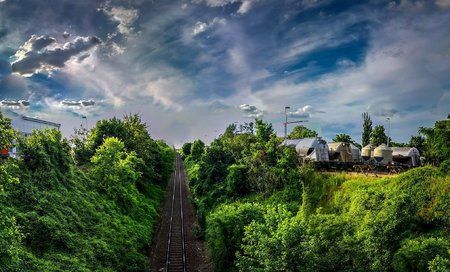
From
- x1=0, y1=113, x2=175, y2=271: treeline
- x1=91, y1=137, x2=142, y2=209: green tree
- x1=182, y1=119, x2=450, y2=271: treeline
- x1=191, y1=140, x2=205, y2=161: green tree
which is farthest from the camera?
x1=191, y1=140, x2=205, y2=161: green tree

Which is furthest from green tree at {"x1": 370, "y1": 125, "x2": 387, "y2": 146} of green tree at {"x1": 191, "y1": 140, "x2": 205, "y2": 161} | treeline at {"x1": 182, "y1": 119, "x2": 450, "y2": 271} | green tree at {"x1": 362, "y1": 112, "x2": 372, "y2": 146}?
treeline at {"x1": 182, "y1": 119, "x2": 450, "y2": 271}

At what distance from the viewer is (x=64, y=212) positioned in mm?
23328

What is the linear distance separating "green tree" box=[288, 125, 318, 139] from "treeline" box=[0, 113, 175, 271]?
6273cm

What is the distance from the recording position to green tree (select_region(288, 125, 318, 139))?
9641 centimetres

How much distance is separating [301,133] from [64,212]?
8194 centimetres

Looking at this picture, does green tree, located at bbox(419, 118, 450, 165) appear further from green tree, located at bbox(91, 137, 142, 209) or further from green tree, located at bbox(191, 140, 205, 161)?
green tree, located at bbox(191, 140, 205, 161)

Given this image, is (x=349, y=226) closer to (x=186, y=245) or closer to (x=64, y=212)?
(x=186, y=245)

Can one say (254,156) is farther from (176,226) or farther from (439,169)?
(439,169)

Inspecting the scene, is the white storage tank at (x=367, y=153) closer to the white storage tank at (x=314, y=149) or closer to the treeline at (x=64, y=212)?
the white storage tank at (x=314, y=149)

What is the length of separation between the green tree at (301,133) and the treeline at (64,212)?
6273 centimetres

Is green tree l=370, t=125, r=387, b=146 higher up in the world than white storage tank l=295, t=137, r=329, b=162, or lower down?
higher up

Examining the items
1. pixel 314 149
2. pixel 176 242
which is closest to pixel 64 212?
pixel 176 242

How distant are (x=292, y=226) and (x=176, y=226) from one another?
79.4 ft

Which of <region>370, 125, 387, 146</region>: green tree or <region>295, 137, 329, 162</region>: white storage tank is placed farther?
<region>370, 125, 387, 146</region>: green tree
